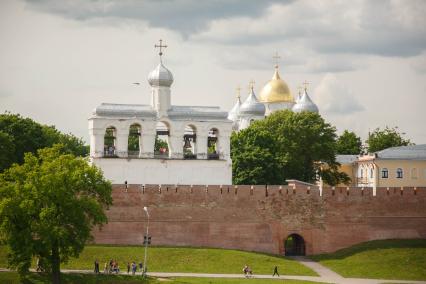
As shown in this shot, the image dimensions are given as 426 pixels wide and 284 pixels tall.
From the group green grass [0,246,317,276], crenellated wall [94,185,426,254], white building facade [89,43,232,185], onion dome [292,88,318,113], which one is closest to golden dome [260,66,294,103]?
onion dome [292,88,318,113]

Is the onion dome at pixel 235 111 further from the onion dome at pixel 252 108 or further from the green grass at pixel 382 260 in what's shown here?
the green grass at pixel 382 260

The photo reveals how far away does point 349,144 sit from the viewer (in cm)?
10594

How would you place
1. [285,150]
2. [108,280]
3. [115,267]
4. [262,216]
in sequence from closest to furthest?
1. [108,280]
2. [115,267]
3. [262,216]
4. [285,150]

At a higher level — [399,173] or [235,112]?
[235,112]

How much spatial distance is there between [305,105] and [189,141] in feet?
95.0

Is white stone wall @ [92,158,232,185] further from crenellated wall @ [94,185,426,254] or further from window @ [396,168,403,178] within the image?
window @ [396,168,403,178]

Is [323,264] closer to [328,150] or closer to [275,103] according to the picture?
[328,150]

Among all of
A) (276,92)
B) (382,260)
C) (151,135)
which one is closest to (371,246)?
(382,260)

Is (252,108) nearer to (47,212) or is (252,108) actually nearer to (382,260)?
(382,260)

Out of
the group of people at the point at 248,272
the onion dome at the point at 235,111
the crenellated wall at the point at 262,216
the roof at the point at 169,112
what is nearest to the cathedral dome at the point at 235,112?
the onion dome at the point at 235,111

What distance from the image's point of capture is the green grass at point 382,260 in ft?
197

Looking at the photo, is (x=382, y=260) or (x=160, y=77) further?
(x=160, y=77)

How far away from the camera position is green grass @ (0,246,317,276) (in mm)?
59281

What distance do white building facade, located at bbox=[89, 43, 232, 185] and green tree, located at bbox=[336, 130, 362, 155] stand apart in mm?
33888
